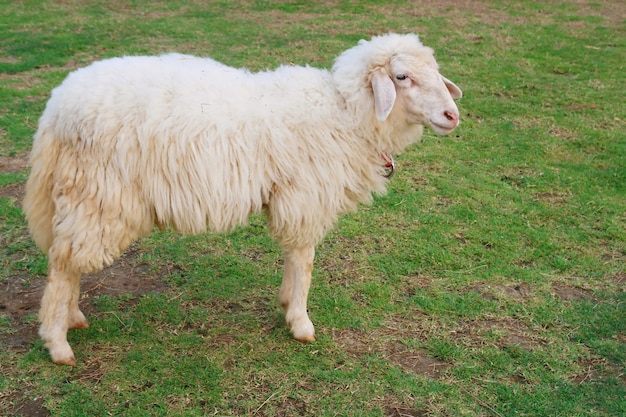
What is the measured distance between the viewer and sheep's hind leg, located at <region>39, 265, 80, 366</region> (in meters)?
3.41

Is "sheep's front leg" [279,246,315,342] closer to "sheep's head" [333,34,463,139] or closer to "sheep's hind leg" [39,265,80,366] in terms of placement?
"sheep's head" [333,34,463,139]

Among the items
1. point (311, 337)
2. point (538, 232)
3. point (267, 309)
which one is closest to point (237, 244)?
point (267, 309)

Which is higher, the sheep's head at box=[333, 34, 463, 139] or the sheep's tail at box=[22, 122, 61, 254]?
the sheep's head at box=[333, 34, 463, 139]

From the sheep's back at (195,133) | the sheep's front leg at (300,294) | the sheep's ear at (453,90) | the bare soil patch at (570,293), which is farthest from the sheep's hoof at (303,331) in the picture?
the bare soil patch at (570,293)

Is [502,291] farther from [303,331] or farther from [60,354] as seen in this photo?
[60,354]

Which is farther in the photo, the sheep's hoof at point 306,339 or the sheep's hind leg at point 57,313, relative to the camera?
the sheep's hoof at point 306,339

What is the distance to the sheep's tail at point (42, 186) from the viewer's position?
3.32m

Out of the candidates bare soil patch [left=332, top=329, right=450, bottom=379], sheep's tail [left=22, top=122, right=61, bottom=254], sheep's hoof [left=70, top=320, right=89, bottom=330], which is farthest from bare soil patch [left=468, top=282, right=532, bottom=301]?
sheep's tail [left=22, top=122, right=61, bottom=254]

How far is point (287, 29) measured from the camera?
10.8m

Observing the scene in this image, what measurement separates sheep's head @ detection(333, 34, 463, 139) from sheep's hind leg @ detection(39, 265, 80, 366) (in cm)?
179

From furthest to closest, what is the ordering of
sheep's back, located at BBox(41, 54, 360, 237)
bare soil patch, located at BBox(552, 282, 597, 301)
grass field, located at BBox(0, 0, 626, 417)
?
bare soil patch, located at BBox(552, 282, 597, 301)
grass field, located at BBox(0, 0, 626, 417)
sheep's back, located at BBox(41, 54, 360, 237)

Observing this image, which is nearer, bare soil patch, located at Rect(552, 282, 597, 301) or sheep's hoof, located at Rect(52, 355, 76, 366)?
sheep's hoof, located at Rect(52, 355, 76, 366)

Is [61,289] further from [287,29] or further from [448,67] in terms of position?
[287,29]

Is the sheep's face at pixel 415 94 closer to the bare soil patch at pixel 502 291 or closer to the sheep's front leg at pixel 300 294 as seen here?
the sheep's front leg at pixel 300 294
